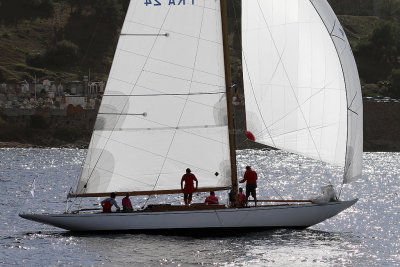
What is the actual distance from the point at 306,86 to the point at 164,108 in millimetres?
5610

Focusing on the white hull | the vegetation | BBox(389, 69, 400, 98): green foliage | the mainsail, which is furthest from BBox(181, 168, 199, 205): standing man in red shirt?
BBox(389, 69, 400, 98): green foliage

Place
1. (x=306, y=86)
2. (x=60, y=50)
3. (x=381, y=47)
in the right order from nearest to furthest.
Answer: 1. (x=306, y=86)
2. (x=60, y=50)
3. (x=381, y=47)

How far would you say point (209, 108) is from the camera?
3922cm

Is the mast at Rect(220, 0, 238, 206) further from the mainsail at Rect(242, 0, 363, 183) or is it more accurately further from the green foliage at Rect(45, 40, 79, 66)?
the green foliage at Rect(45, 40, 79, 66)

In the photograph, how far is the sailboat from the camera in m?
38.0

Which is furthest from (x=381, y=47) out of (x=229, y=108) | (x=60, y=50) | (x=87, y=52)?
(x=229, y=108)

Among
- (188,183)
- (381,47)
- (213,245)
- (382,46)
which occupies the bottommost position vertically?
(213,245)

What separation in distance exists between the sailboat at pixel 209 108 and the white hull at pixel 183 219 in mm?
39

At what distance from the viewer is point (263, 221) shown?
127 feet

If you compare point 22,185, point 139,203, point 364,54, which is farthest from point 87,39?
point 139,203

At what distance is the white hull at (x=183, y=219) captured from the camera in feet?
125

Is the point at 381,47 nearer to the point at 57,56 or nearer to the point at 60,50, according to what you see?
the point at 60,50

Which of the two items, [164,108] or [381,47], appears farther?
[381,47]

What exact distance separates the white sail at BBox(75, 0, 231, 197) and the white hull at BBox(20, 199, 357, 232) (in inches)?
49.3
